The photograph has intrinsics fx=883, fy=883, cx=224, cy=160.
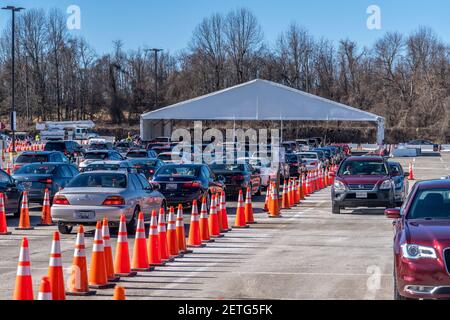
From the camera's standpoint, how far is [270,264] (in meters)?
13.8

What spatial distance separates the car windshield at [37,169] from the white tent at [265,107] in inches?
783

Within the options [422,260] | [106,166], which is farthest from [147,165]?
[422,260]

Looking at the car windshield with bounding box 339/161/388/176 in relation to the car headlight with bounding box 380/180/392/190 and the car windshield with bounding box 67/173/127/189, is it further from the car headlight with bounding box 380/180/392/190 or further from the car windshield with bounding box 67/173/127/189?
the car windshield with bounding box 67/173/127/189

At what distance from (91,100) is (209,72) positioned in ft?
57.3

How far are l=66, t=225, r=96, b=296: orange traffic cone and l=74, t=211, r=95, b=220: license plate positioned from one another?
6385 mm

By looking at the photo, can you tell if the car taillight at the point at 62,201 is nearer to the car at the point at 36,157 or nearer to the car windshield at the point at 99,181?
the car windshield at the point at 99,181

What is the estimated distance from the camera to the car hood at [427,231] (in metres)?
9.60

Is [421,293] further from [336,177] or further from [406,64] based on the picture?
[406,64]

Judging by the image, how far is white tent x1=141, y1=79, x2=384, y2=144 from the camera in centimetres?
4384

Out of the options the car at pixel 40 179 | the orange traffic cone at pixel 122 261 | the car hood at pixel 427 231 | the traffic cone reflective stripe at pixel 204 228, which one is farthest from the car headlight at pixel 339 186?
the car hood at pixel 427 231

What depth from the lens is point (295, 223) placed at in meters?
21.2

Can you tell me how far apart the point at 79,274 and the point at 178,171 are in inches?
547

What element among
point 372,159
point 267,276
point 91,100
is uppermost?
point 91,100
